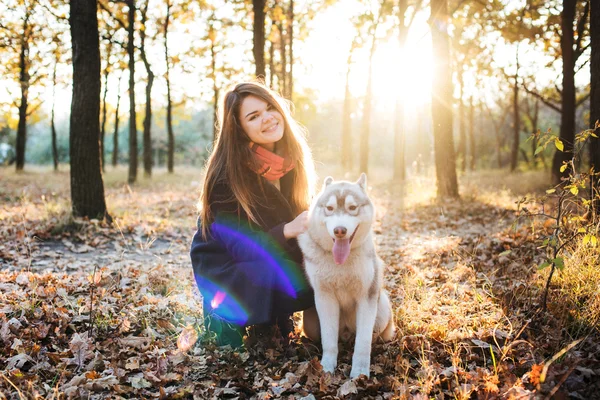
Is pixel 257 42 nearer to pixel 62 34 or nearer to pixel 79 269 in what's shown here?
pixel 79 269

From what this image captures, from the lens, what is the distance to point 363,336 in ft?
10.1

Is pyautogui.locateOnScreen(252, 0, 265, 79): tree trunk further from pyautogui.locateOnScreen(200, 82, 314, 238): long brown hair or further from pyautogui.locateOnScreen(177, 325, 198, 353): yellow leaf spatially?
pyautogui.locateOnScreen(177, 325, 198, 353): yellow leaf

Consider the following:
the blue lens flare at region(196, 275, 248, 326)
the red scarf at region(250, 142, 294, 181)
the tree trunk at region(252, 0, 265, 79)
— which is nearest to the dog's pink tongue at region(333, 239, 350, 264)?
the blue lens flare at region(196, 275, 248, 326)

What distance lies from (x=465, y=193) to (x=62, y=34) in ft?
53.2

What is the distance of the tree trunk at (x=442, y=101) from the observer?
1012cm

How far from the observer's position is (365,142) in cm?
1916

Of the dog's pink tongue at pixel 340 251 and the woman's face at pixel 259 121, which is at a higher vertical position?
the woman's face at pixel 259 121

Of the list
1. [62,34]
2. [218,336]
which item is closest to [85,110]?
[218,336]

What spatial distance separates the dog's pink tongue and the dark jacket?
611 mm

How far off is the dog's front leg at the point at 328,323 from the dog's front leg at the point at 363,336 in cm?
18

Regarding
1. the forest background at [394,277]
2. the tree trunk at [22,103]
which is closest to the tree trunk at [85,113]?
the forest background at [394,277]

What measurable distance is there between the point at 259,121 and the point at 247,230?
3.22ft

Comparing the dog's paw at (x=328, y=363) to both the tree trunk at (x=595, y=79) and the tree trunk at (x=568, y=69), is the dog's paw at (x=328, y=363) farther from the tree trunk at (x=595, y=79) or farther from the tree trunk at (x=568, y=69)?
the tree trunk at (x=568, y=69)

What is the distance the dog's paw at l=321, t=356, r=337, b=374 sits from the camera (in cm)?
310
